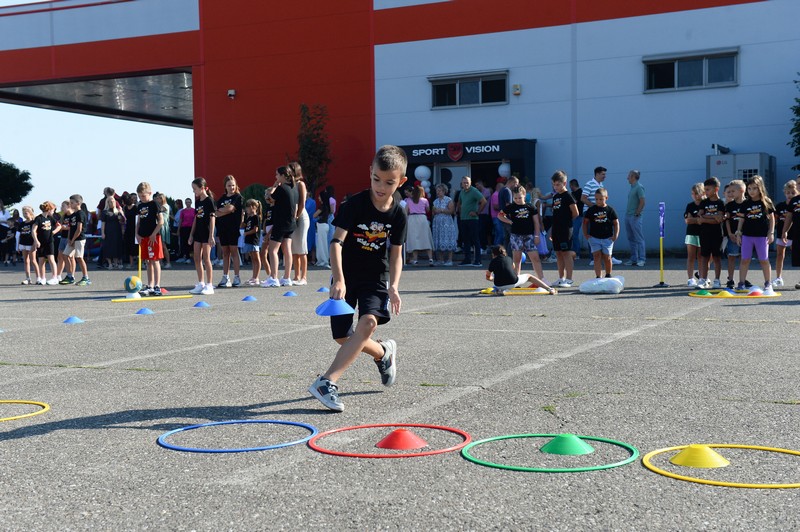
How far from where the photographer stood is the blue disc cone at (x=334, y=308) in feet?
18.6

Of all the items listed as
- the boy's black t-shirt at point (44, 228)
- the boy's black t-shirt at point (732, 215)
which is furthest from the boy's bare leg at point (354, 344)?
the boy's black t-shirt at point (44, 228)

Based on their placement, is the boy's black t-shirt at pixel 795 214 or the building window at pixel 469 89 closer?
the boy's black t-shirt at pixel 795 214

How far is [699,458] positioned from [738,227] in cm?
1061

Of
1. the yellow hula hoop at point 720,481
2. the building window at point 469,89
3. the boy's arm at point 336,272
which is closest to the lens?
the yellow hula hoop at point 720,481

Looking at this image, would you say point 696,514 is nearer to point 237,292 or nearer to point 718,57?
point 237,292

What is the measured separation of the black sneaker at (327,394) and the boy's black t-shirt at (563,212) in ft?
33.8

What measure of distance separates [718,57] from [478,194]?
8.72 metres

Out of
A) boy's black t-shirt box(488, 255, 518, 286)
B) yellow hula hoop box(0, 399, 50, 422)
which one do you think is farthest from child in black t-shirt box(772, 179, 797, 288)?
yellow hula hoop box(0, 399, 50, 422)

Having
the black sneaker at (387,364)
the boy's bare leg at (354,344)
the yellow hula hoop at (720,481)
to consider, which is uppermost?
the boy's bare leg at (354,344)

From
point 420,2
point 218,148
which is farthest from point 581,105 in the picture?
point 218,148

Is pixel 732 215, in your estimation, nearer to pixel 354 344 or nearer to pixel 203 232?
pixel 203 232

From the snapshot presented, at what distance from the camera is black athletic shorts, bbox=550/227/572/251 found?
50.9 ft

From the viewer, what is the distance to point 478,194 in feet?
72.6

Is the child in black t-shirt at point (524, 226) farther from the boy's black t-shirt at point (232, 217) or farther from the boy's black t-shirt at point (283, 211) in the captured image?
the boy's black t-shirt at point (232, 217)
